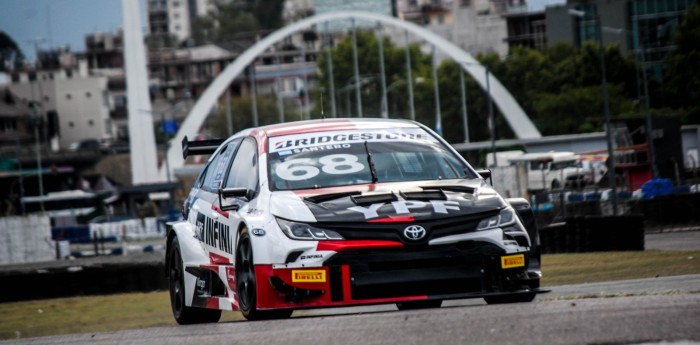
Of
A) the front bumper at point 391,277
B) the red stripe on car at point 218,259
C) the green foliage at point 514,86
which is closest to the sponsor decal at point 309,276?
the front bumper at point 391,277

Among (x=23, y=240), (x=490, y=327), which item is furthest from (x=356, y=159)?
(x=23, y=240)

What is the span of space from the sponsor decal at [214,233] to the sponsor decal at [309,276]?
3.28 feet

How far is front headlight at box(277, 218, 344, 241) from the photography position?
10.0 metres

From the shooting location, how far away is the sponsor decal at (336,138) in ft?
36.9

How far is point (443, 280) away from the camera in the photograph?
32.6 ft

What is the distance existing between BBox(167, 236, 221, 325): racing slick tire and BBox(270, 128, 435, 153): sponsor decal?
1.63 m

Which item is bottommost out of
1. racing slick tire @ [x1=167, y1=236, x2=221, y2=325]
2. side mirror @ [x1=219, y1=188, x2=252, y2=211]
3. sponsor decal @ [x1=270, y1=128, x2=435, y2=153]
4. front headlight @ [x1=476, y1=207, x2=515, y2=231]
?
racing slick tire @ [x1=167, y1=236, x2=221, y2=325]

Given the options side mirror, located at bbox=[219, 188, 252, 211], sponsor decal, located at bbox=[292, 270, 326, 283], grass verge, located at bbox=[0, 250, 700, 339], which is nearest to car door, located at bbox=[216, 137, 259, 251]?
side mirror, located at bbox=[219, 188, 252, 211]

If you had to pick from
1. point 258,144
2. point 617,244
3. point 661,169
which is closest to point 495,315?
point 258,144

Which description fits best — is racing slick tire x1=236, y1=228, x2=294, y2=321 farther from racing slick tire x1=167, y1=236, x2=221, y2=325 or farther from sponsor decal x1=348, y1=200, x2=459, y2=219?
racing slick tire x1=167, y1=236, x2=221, y2=325

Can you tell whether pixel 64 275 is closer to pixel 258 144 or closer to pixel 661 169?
pixel 258 144

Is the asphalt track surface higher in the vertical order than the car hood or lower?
lower

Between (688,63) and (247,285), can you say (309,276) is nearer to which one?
(247,285)

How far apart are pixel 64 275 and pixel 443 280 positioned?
66.2ft
